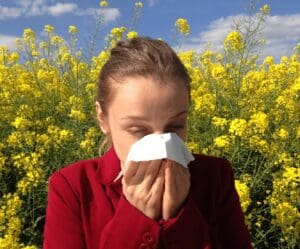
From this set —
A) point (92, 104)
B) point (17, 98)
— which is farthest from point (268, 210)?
point (17, 98)

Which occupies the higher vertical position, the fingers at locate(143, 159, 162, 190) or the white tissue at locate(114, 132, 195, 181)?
the white tissue at locate(114, 132, 195, 181)

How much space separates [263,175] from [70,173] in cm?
187

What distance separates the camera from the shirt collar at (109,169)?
1.23m

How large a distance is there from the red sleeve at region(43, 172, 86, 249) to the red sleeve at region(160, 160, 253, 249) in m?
0.18

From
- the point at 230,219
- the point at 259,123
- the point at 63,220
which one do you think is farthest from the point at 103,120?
the point at 259,123

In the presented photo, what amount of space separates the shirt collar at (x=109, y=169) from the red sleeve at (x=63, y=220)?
7 cm

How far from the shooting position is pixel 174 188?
1.07m

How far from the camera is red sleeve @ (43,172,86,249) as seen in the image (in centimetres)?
116

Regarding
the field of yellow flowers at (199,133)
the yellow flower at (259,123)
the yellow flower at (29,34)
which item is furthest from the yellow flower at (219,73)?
the yellow flower at (29,34)

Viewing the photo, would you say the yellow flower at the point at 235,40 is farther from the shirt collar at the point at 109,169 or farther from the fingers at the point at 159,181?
the fingers at the point at 159,181

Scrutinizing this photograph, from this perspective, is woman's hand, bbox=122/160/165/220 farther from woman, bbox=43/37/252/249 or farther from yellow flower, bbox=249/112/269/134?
yellow flower, bbox=249/112/269/134

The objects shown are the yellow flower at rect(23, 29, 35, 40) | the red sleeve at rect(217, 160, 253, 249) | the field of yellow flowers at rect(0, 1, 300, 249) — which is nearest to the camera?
the red sleeve at rect(217, 160, 253, 249)

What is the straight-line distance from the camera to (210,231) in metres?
1.24

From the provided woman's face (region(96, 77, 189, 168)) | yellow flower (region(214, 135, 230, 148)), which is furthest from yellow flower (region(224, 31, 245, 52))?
woman's face (region(96, 77, 189, 168))
